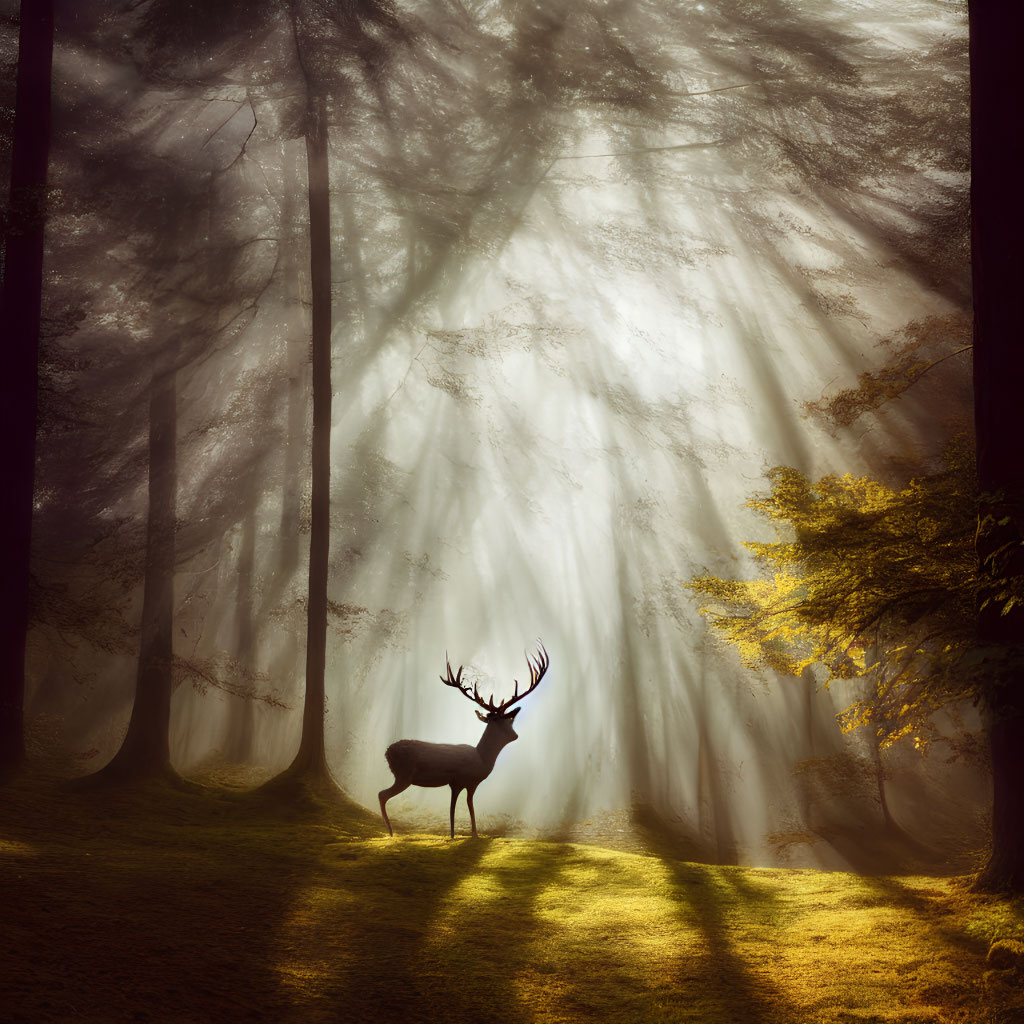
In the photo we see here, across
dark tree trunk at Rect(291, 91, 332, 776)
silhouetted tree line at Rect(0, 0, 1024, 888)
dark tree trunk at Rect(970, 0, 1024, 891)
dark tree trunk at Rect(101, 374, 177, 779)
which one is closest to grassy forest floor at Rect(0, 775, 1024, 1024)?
dark tree trunk at Rect(970, 0, 1024, 891)

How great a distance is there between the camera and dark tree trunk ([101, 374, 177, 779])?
12.1m

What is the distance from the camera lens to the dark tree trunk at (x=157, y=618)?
12117 millimetres

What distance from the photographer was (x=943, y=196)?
42.4 feet

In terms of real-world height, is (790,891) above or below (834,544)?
below

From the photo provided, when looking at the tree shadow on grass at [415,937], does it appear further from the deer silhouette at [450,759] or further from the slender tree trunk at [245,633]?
the slender tree trunk at [245,633]

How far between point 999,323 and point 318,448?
10.3m

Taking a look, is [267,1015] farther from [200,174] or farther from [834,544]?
[200,174]

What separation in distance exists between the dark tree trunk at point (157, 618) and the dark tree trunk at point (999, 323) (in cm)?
1132

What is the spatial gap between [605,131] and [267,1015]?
18.0 meters

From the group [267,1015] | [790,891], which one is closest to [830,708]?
[790,891]

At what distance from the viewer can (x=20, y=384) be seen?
9.98 meters

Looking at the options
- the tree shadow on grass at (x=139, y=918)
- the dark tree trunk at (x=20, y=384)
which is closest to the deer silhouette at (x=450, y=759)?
the tree shadow on grass at (x=139, y=918)

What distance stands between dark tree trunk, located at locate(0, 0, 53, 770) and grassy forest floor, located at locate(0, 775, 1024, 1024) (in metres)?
2.04

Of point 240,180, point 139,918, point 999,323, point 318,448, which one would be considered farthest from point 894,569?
point 240,180
